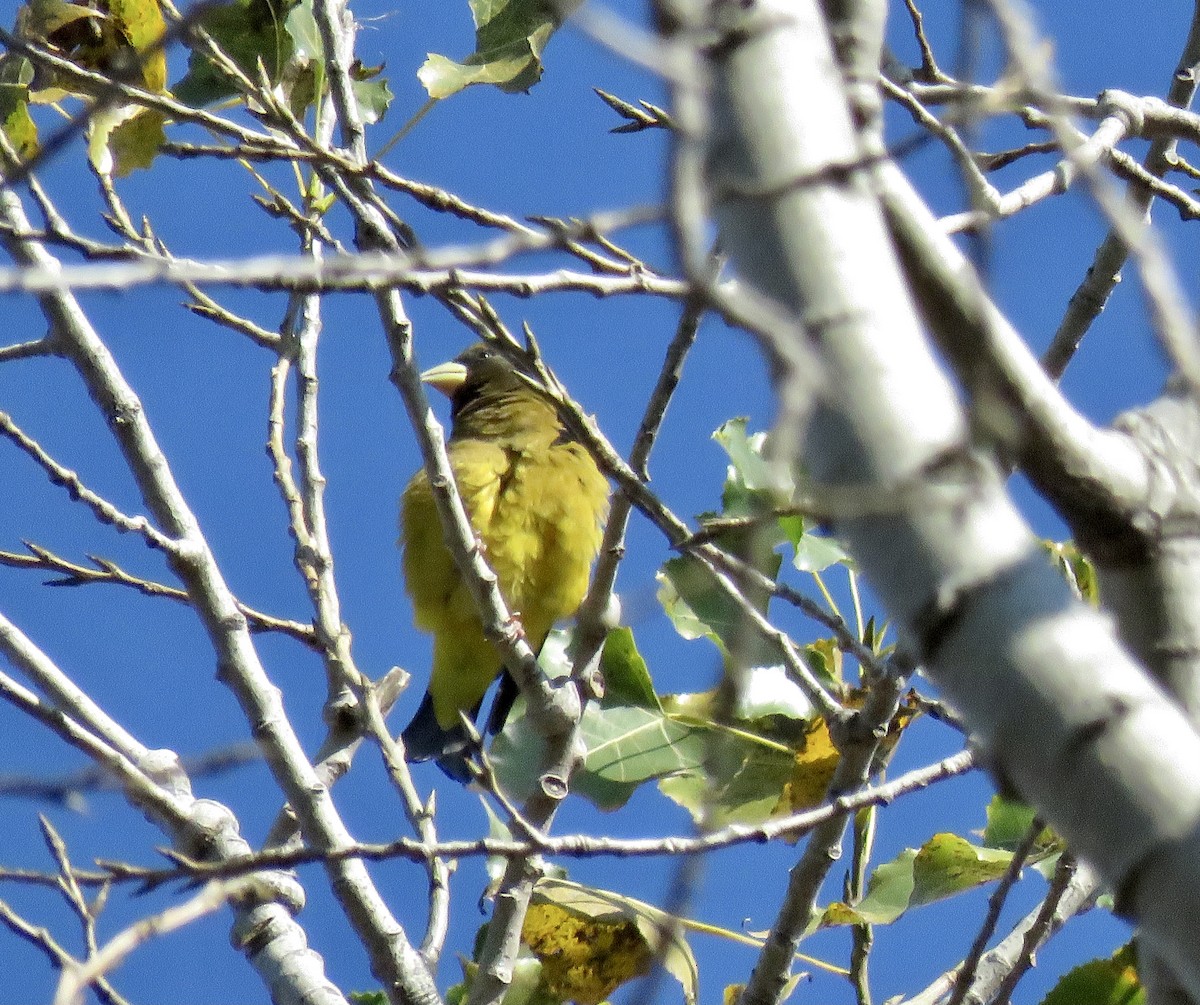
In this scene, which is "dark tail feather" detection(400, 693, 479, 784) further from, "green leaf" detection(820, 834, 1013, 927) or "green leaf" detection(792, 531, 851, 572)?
"green leaf" detection(820, 834, 1013, 927)

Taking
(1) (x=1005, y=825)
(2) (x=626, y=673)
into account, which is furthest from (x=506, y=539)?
(1) (x=1005, y=825)

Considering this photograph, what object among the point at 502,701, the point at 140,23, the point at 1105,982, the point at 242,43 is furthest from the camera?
the point at 502,701

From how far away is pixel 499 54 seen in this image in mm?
2934

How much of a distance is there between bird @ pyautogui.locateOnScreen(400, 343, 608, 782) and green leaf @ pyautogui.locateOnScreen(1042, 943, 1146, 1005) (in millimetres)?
2325

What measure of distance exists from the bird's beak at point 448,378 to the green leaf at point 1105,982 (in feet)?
11.8

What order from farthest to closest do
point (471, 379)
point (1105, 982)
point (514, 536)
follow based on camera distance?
point (471, 379), point (514, 536), point (1105, 982)

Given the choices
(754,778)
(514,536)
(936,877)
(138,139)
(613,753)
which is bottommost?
(936,877)

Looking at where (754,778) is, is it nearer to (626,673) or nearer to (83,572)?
(626,673)

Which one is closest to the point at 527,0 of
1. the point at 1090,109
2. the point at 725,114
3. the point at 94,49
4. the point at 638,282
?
the point at 94,49

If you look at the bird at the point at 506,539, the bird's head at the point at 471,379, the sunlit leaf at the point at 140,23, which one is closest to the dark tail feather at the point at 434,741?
the bird at the point at 506,539

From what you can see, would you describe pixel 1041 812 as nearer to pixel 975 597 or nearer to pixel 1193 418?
pixel 975 597

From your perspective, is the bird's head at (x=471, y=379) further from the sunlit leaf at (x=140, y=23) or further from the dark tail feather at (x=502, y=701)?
the sunlit leaf at (x=140, y=23)

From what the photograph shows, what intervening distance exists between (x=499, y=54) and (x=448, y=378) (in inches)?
119

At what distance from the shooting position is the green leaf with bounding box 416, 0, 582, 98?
2.87 m
